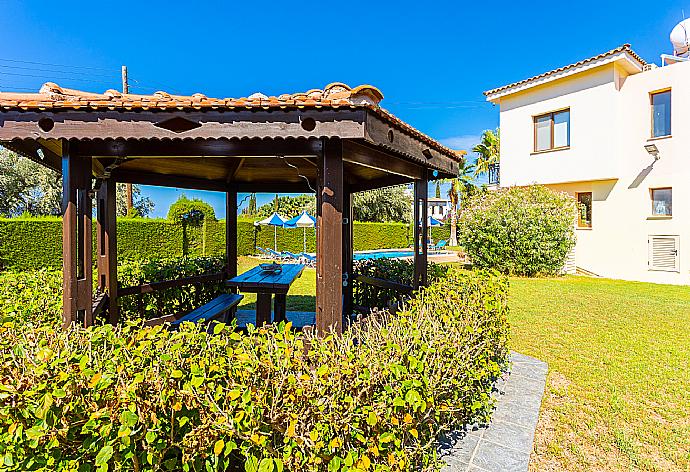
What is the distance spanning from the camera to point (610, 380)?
503 centimetres

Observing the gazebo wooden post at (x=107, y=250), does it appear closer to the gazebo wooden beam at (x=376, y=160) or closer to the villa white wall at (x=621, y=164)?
the gazebo wooden beam at (x=376, y=160)

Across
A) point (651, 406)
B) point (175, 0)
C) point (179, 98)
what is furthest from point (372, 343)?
point (175, 0)

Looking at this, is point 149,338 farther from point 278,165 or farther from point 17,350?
point 278,165

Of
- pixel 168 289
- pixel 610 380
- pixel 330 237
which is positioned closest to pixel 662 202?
pixel 610 380

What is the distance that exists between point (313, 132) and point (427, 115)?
42171mm

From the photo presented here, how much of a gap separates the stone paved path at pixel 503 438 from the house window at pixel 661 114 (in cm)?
1331

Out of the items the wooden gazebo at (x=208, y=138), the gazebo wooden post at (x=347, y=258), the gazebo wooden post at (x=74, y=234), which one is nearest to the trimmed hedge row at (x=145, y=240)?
the gazebo wooden post at (x=347, y=258)

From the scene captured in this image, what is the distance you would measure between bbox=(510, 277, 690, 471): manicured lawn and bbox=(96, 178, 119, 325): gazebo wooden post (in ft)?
16.6

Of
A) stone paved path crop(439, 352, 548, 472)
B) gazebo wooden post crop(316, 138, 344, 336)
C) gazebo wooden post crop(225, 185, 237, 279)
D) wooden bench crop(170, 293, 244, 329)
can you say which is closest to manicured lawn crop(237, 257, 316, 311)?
gazebo wooden post crop(225, 185, 237, 279)

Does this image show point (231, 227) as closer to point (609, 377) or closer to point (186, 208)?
point (609, 377)

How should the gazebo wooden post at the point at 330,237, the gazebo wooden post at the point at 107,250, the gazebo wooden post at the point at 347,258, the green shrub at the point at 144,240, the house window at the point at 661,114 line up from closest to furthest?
the gazebo wooden post at the point at 330,237
the gazebo wooden post at the point at 107,250
the gazebo wooden post at the point at 347,258
the house window at the point at 661,114
the green shrub at the point at 144,240

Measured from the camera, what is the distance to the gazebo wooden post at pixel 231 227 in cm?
762

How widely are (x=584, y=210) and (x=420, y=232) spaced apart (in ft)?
43.9

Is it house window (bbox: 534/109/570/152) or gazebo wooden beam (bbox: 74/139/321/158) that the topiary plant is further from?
house window (bbox: 534/109/570/152)
